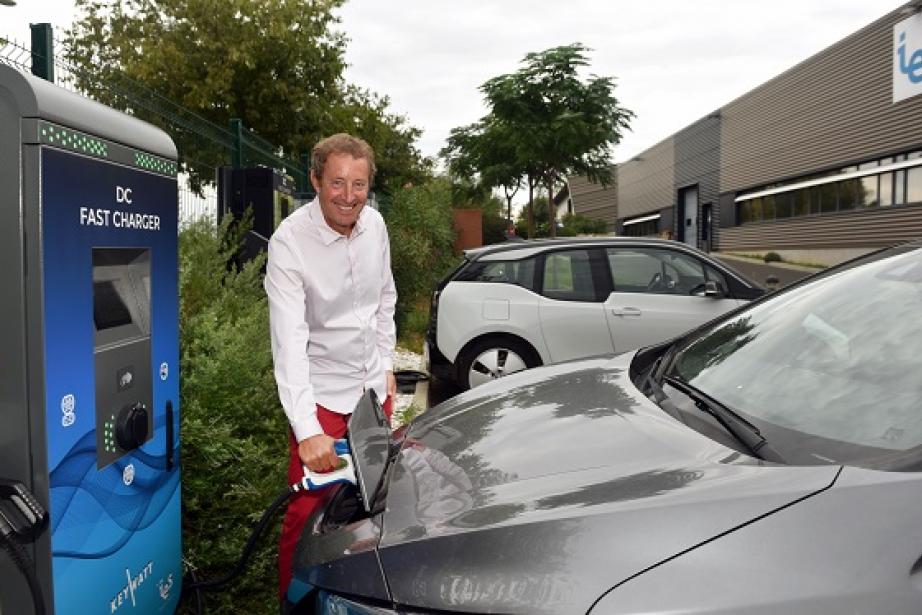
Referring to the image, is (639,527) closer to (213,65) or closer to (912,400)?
(912,400)

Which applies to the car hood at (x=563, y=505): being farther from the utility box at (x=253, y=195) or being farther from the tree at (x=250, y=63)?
the tree at (x=250, y=63)

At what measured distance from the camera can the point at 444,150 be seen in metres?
22.6

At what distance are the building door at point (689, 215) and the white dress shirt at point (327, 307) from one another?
4246cm

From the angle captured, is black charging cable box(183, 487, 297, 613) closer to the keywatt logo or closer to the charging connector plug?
the charging connector plug

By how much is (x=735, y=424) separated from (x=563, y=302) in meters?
5.48

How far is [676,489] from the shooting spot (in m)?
1.65

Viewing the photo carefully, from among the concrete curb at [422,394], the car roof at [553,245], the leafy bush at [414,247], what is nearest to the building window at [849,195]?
the leafy bush at [414,247]

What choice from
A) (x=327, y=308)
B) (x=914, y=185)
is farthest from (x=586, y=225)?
(x=327, y=308)

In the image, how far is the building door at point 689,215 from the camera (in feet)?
145

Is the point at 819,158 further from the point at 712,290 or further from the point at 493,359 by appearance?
the point at 493,359

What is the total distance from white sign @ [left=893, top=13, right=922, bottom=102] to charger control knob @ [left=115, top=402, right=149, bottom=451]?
20885mm

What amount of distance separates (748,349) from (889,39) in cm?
2525

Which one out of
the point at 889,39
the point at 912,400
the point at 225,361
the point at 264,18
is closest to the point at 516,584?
the point at 912,400

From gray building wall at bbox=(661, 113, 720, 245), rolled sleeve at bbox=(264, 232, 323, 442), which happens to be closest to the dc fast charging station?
rolled sleeve at bbox=(264, 232, 323, 442)
